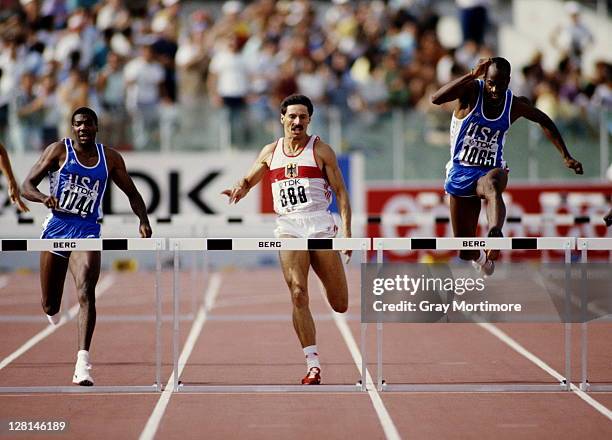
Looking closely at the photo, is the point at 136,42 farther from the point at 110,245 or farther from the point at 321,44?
the point at 110,245

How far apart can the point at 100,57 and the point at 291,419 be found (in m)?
14.3

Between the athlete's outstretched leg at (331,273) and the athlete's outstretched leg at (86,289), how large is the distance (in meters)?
1.69

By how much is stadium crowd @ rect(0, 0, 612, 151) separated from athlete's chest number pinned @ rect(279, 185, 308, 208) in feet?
38.1

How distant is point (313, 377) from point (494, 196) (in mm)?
2200

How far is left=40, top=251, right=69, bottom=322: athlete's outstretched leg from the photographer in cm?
998

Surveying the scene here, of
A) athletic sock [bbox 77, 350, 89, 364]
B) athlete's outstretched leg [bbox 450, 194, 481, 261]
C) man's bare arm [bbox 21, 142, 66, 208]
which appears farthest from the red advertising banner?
athletic sock [bbox 77, 350, 89, 364]

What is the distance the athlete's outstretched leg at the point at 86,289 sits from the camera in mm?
9492

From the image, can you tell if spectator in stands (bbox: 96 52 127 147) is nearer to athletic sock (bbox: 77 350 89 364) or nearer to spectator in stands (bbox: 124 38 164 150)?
spectator in stands (bbox: 124 38 164 150)

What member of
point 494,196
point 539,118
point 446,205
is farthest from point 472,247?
point 446,205

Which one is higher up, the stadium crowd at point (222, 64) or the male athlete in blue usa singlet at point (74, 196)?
the stadium crowd at point (222, 64)

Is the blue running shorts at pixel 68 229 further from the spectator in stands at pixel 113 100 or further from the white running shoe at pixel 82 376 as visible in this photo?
the spectator in stands at pixel 113 100

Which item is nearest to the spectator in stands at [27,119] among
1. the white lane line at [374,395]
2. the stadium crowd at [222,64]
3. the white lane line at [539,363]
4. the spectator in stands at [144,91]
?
the stadium crowd at [222,64]

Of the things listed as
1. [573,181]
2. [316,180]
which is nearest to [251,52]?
[573,181]

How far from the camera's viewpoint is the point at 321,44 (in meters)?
22.1
